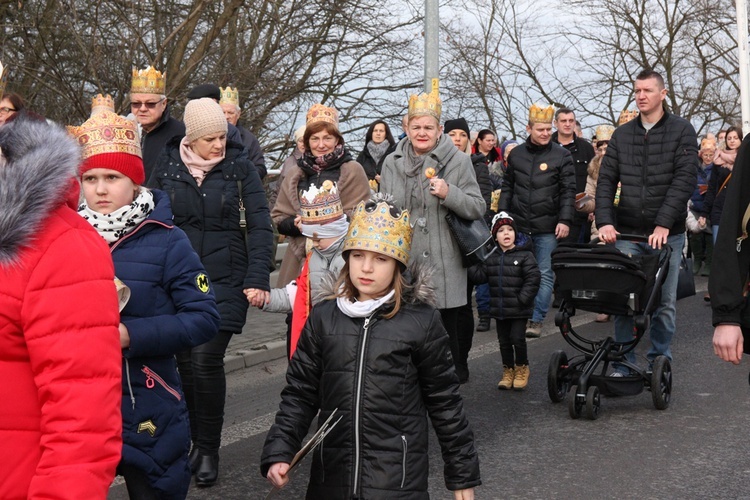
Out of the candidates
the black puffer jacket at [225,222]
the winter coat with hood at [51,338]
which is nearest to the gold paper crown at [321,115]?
the black puffer jacket at [225,222]

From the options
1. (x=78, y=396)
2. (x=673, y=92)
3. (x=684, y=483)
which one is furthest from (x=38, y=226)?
(x=673, y=92)

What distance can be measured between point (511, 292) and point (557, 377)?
3.03ft

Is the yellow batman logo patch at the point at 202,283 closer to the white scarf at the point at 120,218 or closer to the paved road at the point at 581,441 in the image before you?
the white scarf at the point at 120,218

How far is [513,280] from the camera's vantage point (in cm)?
839

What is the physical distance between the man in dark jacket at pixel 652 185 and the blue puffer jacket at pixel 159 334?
449 cm

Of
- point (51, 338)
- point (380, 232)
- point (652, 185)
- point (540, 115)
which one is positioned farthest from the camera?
point (540, 115)

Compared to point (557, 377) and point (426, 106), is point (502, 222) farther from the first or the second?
point (426, 106)

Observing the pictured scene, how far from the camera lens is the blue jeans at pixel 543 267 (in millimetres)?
10438

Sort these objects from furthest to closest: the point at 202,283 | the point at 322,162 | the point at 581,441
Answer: the point at 322,162 < the point at 581,441 < the point at 202,283

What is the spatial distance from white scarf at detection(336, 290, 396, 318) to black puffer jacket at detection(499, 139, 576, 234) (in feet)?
20.6

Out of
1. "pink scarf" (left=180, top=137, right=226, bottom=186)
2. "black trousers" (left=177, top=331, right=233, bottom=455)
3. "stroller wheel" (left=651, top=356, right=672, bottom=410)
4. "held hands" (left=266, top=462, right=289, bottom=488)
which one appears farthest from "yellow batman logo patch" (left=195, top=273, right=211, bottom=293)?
"stroller wheel" (left=651, top=356, right=672, bottom=410)

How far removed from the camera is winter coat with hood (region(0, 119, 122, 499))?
2.29 m

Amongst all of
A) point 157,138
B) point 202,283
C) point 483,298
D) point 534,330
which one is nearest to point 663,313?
point 534,330

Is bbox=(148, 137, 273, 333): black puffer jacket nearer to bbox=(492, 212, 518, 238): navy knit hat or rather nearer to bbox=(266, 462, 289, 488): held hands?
bbox=(266, 462, 289, 488): held hands
